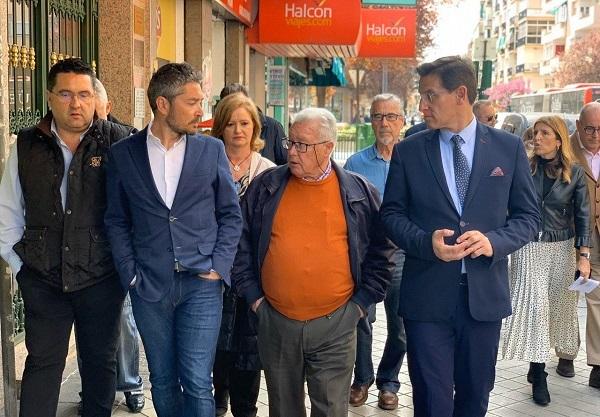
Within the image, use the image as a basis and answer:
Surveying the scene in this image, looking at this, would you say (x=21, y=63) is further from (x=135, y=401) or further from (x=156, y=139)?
(x=135, y=401)

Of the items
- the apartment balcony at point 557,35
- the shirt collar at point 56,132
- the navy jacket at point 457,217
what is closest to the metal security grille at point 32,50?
the shirt collar at point 56,132

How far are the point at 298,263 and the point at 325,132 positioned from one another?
25.8 inches

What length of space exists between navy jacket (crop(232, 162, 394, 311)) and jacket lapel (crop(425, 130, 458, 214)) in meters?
0.37

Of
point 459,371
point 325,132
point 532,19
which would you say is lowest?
point 459,371

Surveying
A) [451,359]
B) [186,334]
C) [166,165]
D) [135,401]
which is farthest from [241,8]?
[451,359]

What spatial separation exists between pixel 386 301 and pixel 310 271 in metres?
1.81

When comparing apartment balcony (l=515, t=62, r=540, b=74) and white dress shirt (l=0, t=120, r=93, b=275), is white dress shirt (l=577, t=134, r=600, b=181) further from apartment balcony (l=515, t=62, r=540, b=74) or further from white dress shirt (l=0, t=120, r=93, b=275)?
apartment balcony (l=515, t=62, r=540, b=74)

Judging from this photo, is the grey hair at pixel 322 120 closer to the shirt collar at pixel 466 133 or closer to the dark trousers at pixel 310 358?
the shirt collar at pixel 466 133

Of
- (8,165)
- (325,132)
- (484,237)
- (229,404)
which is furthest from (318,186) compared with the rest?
(229,404)

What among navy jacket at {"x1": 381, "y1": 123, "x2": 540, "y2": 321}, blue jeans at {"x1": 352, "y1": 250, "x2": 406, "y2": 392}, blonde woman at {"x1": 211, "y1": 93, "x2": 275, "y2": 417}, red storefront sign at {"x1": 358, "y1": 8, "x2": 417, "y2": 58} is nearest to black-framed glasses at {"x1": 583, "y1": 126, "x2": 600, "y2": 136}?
blue jeans at {"x1": 352, "y1": 250, "x2": 406, "y2": 392}

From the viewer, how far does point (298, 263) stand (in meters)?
4.11

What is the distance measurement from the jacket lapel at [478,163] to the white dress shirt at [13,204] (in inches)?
78.7

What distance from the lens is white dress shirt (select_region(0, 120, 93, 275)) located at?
4199 mm

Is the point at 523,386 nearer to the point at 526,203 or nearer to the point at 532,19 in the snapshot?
the point at 526,203
